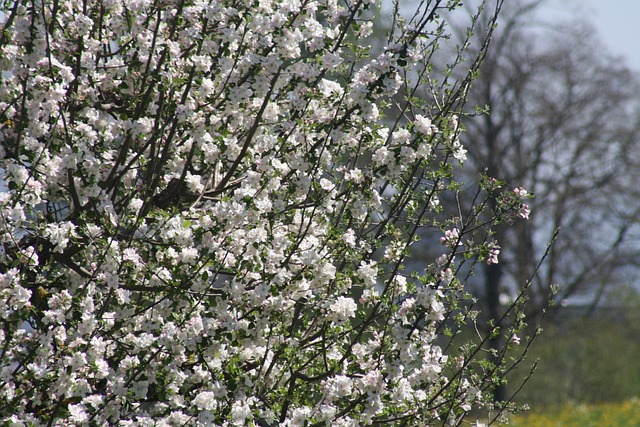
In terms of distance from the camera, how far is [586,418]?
12562 mm

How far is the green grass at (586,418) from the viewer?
11969 millimetres

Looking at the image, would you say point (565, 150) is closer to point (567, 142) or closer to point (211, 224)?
point (567, 142)

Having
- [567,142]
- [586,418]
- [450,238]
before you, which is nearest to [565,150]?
[567,142]

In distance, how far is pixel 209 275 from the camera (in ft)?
12.8

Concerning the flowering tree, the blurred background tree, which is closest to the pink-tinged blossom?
the flowering tree

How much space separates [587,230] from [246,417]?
18.2 m

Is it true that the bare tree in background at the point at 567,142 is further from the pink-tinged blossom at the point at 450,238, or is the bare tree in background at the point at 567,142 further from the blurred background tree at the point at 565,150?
the pink-tinged blossom at the point at 450,238

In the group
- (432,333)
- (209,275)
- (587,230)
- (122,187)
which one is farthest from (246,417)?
(587,230)

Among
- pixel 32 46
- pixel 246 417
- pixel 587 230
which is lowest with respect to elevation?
pixel 246 417

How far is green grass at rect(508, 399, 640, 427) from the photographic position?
11969 mm

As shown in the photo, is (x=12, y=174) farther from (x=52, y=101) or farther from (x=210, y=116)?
(x=210, y=116)

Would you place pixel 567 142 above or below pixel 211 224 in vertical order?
above

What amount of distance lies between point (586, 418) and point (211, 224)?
10.2m

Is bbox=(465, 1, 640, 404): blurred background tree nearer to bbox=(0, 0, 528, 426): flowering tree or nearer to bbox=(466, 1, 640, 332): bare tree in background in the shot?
bbox=(466, 1, 640, 332): bare tree in background
